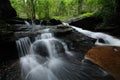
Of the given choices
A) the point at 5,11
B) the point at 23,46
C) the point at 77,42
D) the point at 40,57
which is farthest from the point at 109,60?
the point at 5,11

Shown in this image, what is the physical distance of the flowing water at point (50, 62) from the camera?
5492 millimetres

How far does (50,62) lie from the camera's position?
23.0 ft

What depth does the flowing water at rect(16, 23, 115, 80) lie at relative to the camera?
5492mm

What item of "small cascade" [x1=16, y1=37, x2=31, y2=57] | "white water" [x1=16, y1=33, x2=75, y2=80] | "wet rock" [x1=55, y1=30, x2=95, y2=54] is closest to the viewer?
"white water" [x1=16, y1=33, x2=75, y2=80]

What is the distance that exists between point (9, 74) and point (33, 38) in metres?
3.34

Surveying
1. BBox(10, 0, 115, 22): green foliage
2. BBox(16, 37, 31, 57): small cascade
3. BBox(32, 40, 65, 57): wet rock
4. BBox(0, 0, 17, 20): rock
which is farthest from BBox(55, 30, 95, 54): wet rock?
BBox(0, 0, 17, 20): rock

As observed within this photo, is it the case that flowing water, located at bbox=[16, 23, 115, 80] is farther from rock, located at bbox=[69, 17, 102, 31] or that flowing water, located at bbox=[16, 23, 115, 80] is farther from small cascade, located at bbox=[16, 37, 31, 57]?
rock, located at bbox=[69, 17, 102, 31]

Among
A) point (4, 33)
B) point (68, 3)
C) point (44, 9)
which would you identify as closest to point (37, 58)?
point (4, 33)

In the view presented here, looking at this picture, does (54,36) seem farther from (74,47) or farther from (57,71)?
(57,71)

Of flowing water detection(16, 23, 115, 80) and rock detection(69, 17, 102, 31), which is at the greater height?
rock detection(69, 17, 102, 31)

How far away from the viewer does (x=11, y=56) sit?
7.84 meters

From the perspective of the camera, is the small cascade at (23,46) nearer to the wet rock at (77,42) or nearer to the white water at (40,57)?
the white water at (40,57)

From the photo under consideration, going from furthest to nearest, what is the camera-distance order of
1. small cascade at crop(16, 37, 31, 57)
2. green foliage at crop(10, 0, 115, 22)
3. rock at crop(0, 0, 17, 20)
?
rock at crop(0, 0, 17, 20) < green foliage at crop(10, 0, 115, 22) < small cascade at crop(16, 37, 31, 57)

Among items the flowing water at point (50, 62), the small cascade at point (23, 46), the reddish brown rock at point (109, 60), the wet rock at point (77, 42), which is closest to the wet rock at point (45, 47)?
the flowing water at point (50, 62)
